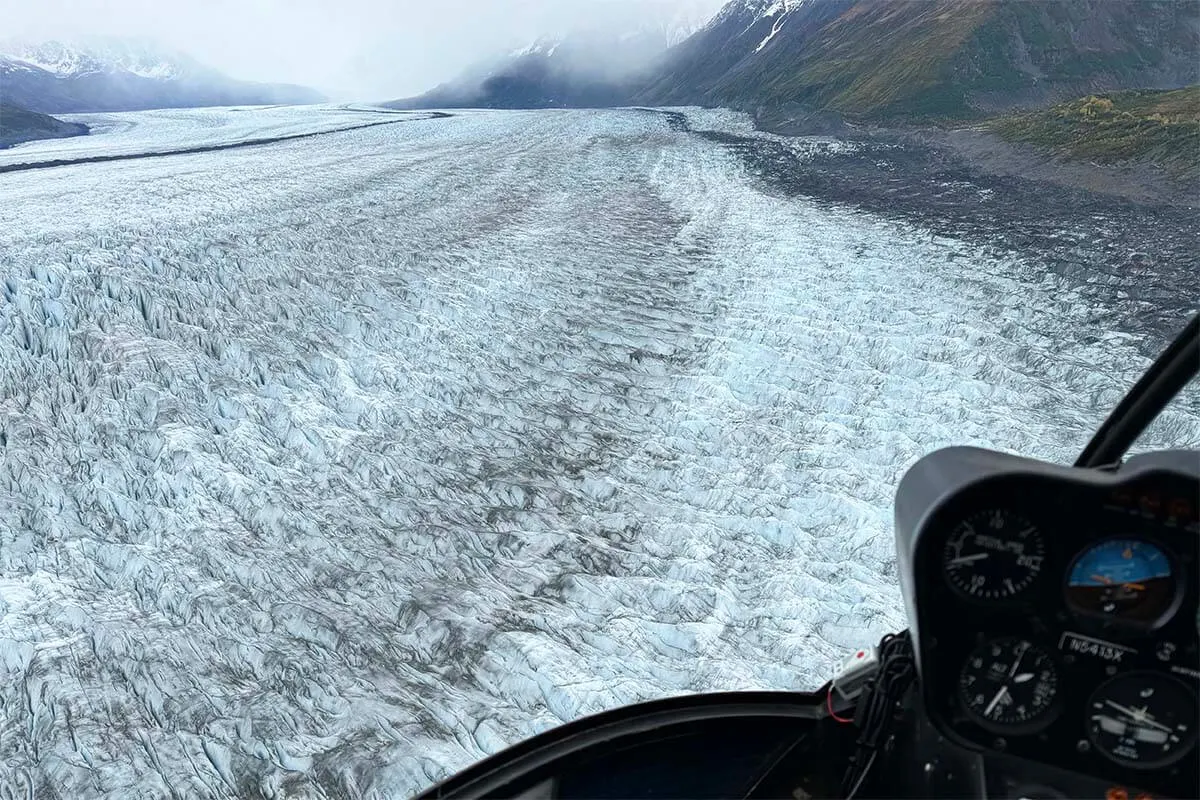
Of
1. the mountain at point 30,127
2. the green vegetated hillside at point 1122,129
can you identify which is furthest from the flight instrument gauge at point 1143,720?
the mountain at point 30,127

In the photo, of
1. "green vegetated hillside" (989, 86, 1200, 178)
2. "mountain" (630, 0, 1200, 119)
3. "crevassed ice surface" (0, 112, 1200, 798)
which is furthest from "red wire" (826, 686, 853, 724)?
"mountain" (630, 0, 1200, 119)

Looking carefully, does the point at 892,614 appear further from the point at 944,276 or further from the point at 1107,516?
the point at 944,276

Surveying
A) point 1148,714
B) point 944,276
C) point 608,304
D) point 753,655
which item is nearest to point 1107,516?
point 1148,714

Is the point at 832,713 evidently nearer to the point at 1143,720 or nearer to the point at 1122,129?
the point at 1143,720

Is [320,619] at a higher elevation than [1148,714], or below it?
below

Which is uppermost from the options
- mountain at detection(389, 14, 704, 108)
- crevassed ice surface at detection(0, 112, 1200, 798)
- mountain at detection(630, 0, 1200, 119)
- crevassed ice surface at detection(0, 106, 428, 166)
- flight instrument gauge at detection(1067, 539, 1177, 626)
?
mountain at detection(389, 14, 704, 108)

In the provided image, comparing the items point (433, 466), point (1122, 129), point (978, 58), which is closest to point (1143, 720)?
point (433, 466)

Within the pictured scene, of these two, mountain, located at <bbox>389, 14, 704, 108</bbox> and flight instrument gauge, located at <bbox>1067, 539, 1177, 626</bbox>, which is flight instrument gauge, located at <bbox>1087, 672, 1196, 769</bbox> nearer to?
flight instrument gauge, located at <bbox>1067, 539, 1177, 626</bbox>
